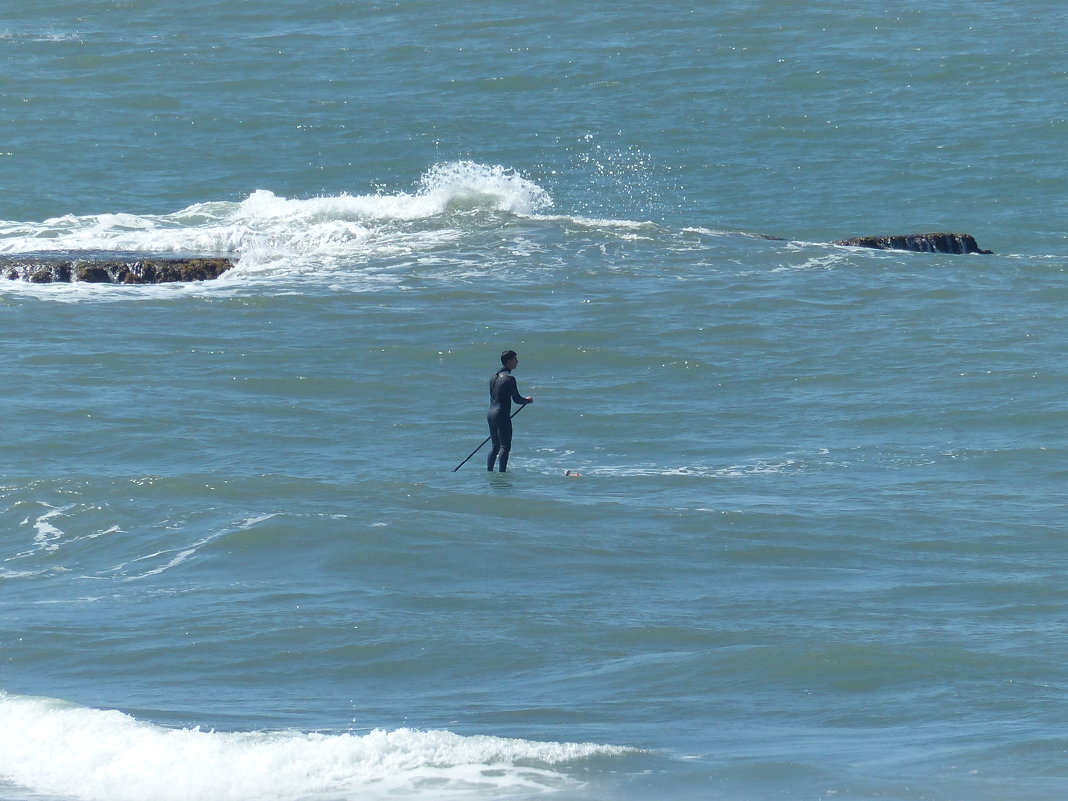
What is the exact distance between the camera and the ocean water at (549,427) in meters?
9.33

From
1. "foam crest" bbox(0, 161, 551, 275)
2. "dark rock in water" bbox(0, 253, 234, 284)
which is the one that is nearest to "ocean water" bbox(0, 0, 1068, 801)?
"foam crest" bbox(0, 161, 551, 275)

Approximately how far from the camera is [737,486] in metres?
15.3

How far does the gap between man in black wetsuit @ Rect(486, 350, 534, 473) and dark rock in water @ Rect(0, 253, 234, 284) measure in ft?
29.1

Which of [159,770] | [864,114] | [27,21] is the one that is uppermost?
[27,21]

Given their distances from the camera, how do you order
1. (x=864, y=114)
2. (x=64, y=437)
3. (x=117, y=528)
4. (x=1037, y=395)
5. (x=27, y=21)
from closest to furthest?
(x=117, y=528), (x=64, y=437), (x=1037, y=395), (x=864, y=114), (x=27, y=21)

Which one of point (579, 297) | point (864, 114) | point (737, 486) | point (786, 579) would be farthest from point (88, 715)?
point (864, 114)

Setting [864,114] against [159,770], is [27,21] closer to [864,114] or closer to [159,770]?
[864,114]

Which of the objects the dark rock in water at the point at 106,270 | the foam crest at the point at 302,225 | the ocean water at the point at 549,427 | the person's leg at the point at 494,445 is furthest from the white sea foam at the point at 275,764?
the foam crest at the point at 302,225

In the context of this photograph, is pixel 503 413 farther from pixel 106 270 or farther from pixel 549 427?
pixel 106 270

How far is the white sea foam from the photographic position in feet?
27.8

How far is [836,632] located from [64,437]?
8.98 metres

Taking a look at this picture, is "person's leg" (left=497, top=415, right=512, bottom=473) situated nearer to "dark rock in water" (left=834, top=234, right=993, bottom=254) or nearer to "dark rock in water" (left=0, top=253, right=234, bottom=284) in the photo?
"dark rock in water" (left=0, top=253, right=234, bottom=284)

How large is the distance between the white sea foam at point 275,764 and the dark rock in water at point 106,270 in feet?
49.8

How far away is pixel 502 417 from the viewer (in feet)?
53.2
